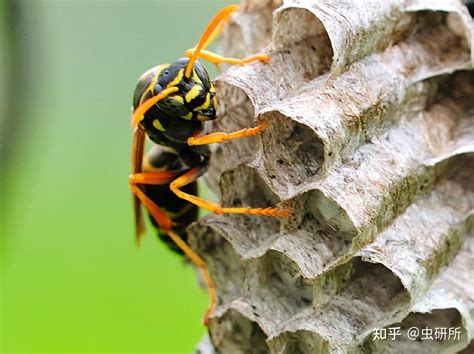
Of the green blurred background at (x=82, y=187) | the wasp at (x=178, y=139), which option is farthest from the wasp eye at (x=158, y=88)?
the green blurred background at (x=82, y=187)

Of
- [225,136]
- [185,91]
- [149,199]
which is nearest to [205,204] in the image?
[225,136]

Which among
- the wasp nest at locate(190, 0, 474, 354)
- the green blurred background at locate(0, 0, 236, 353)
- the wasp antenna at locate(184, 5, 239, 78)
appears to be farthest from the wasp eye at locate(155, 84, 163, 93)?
the green blurred background at locate(0, 0, 236, 353)

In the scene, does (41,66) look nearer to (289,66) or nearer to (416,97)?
(289,66)

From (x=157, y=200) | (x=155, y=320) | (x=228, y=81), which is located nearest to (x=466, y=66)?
(x=228, y=81)

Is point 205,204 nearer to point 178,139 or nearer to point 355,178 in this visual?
point 178,139

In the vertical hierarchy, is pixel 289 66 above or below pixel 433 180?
above

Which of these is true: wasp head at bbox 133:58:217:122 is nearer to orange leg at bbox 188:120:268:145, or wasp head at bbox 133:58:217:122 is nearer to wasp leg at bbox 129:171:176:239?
orange leg at bbox 188:120:268:145
